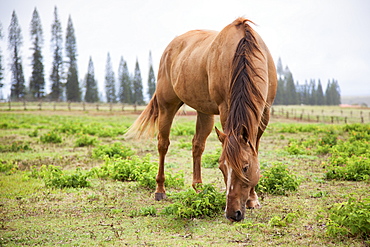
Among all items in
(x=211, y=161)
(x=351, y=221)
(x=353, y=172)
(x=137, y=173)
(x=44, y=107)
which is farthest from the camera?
(x=44, y=107)

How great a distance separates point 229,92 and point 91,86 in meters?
55.4

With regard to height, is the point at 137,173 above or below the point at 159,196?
above

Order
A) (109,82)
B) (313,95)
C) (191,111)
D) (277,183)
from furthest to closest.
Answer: (313,95)
(109,82)
(191,111)
(277,183)

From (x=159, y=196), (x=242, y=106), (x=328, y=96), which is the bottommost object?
(x=159, y=196)

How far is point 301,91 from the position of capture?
96.7 m

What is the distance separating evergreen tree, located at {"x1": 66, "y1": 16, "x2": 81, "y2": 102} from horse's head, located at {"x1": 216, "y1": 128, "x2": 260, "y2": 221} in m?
51.8

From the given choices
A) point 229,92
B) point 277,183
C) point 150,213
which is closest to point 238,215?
point 229,92

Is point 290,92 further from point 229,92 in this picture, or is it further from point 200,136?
point 229,92

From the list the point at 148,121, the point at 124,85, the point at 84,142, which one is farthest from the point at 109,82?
the point at 148,121

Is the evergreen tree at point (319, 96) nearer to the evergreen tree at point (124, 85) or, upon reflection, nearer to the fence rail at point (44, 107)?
the evergreen tree at point (124, 85)

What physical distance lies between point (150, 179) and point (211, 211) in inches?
78.0

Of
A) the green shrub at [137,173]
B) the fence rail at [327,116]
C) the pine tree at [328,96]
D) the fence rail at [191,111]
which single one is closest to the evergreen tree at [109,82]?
the fence rail at [191,111]

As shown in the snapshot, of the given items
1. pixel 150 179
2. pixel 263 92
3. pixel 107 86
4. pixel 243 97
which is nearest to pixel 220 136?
pixel 243 97

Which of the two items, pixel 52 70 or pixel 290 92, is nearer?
pixel 52 70
